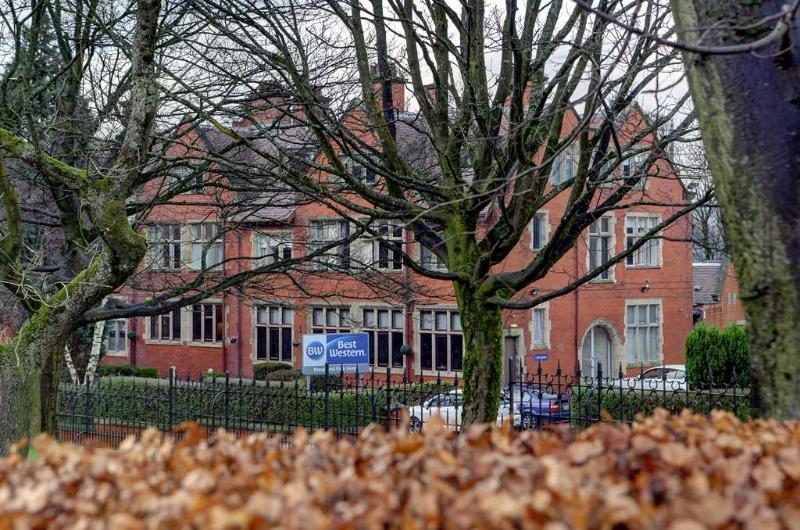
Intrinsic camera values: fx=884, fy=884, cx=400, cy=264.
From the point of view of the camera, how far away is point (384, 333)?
33.2 metres

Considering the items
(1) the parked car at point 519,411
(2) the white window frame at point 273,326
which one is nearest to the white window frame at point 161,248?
(1) the parked car at point 519,411

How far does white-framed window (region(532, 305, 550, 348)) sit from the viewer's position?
32.2 m

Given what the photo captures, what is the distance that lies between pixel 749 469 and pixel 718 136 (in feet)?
8.20

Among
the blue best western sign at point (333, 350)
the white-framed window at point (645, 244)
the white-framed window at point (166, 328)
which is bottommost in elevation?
the blue best western sign at point (333, 350)

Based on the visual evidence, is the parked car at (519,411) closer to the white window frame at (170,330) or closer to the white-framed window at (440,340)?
the white-framed window at (440,340)

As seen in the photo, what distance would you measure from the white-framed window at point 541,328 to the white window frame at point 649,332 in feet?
14.0

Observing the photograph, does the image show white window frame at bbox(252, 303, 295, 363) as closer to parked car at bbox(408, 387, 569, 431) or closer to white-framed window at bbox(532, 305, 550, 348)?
white-framed window at bbox(532, 305, 550, 348)

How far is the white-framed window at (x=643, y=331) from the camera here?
35.2m

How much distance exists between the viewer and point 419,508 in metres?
2.60

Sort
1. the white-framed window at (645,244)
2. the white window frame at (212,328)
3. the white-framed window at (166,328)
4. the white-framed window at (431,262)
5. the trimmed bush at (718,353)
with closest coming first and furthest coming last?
1. the white-framed window at (431,262)
2. the trimmed bush at (718,353)
3. the white-framed window at (645,244)
4. the white window frame at (212,328)
5. the white-framed window at (166,328)

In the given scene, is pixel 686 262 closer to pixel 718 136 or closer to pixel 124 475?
pixel 718 136

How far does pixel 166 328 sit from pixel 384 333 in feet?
36.4

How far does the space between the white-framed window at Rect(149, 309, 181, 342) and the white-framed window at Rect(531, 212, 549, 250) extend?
626 inches

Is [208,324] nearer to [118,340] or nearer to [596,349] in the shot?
[118,340]
